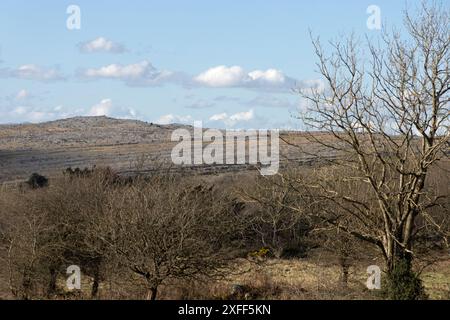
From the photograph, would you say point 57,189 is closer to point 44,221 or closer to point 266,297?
point 44,221

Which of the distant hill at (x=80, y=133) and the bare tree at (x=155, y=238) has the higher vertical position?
the distant hill at (x=80, y=133)

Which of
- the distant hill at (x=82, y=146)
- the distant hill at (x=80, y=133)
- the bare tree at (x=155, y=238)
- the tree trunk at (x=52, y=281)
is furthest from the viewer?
the distant hill at (x=80, y=133)

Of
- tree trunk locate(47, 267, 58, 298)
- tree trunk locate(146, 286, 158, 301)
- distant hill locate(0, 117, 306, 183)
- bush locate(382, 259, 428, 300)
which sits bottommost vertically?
tree trunk locate(47, 267, 58, 298)

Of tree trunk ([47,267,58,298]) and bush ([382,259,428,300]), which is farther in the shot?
tree trunk ([47,267,58,298])

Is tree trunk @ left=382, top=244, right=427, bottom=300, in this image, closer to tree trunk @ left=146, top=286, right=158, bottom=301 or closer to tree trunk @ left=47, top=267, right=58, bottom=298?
tree trunk @ left=146, top=286, right=158, bottom=301

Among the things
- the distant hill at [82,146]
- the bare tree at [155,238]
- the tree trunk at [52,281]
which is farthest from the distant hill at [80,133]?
the bare tree at [155,238]

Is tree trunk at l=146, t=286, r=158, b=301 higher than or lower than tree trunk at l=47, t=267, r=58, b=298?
higher

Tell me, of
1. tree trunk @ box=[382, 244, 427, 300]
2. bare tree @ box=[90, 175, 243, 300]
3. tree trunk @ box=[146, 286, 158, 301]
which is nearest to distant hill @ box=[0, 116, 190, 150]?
bare tree @ box=[90, 175, 243, 300]

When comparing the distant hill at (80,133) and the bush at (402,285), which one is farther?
the distant hill at (80,133)

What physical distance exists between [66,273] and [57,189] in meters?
4.47

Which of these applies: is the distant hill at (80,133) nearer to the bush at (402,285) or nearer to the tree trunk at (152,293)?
the tree trunk at (152,293)

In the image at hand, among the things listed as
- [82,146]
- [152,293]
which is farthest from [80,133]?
[152,293]

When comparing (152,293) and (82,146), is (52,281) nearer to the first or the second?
(152,293)

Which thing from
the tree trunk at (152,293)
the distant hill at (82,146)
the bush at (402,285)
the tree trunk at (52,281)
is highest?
the distant hill at (82,146)
